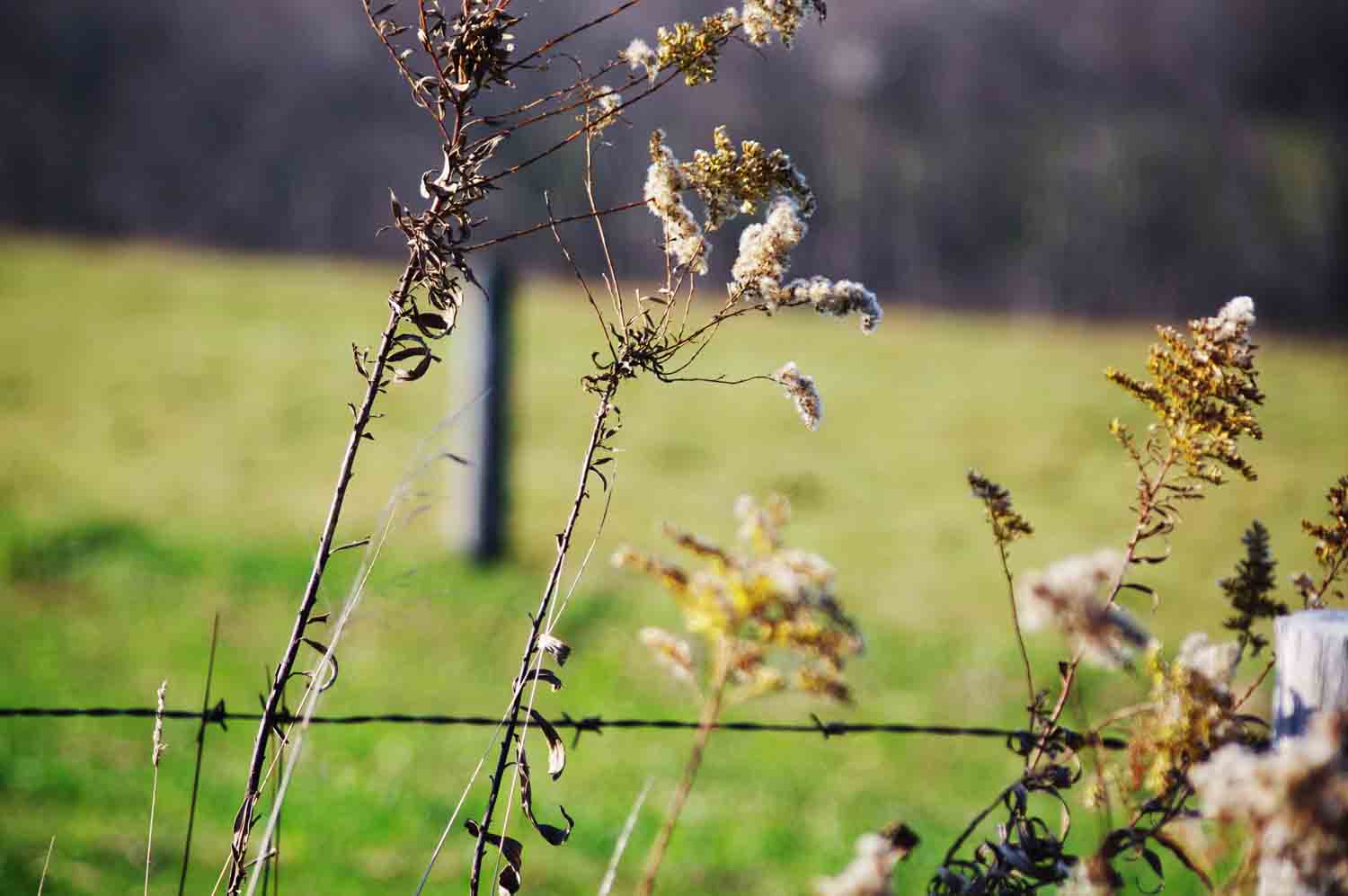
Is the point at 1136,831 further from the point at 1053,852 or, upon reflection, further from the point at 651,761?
the point at 651,761

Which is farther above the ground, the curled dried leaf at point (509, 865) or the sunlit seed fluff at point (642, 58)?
the sunlit seed fluff at point (642, 58)

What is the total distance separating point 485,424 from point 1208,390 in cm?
769

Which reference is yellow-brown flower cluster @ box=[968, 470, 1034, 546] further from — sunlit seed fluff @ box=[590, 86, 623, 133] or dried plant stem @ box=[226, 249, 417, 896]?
dried plant stem @ box=[226, 249, 417, 896]

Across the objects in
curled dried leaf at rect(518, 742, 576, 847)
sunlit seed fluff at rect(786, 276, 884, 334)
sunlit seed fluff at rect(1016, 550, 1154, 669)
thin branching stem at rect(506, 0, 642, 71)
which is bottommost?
curled dried leaf at rect(518, 742, 576, 847)

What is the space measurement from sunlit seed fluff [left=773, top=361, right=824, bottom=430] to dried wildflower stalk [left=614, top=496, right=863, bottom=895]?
0.12 meters

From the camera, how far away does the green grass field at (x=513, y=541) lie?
5250 mm

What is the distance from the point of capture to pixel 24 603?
8336 millimetres

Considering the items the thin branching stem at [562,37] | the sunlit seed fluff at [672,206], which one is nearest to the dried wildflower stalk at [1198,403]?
the sunlit seed fluff at [672,206]

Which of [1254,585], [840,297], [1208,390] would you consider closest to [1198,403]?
[1208,390]

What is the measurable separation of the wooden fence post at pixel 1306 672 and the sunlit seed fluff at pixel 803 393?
27.2 inches

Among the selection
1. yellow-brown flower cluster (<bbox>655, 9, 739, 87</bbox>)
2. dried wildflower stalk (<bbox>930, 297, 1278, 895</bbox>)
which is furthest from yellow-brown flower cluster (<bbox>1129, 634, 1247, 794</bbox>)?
yellow-brown flower cluster (<bbox>655, 9, 739, 87</bbox>)

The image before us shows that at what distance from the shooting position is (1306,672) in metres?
1.49

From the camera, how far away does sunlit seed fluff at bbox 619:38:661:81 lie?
1.57 meters

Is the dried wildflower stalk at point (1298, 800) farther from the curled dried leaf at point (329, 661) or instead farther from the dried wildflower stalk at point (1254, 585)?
the curled dried leaf at point (329, 661)
